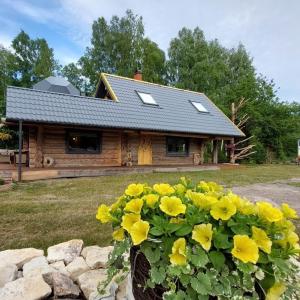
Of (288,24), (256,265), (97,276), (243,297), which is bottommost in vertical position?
(97,276)

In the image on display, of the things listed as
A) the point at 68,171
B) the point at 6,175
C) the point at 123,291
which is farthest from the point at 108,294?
the point at 6,175

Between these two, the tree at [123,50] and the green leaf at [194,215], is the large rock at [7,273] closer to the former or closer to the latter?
the green leaf at [194,215]

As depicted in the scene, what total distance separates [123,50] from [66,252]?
25606 mm

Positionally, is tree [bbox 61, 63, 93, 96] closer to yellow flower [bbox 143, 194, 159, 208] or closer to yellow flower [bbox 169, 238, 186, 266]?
yellow flower [bbox 143, 194, 159, 208]

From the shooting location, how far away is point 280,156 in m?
20.8

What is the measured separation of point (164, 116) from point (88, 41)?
18210 mm

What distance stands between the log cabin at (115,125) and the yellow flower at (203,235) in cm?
832

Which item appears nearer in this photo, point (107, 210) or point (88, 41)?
point (107, 210)

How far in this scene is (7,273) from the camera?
2381 mm

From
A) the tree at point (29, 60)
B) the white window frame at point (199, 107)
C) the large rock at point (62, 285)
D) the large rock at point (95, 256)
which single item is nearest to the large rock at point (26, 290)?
the large rock at point (62, 285)

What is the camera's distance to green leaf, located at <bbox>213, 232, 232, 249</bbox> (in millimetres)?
1333

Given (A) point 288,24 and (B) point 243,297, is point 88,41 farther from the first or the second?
(B) point 243,297

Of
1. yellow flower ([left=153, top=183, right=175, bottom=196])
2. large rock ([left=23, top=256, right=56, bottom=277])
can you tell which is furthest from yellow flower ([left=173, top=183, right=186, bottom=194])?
large rock ([left=23, top=256, right=56, bottom=277])

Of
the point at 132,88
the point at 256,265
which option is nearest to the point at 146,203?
the point at 256,265
